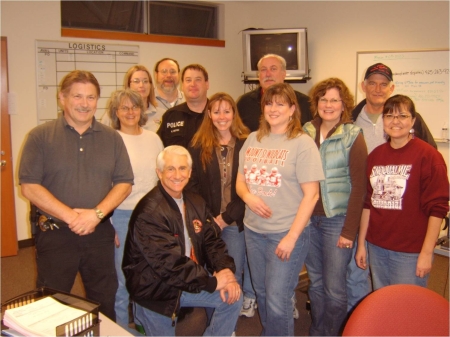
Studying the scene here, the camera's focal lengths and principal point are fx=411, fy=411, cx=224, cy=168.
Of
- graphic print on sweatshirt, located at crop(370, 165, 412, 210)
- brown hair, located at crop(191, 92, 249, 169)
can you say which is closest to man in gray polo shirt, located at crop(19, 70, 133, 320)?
brown hair, located at crop(191, 92, 249, 169)

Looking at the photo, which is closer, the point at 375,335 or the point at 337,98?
the point at 375,335

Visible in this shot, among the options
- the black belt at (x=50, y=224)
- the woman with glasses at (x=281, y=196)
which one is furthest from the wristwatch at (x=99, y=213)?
the woman with glasses at (x=281, y=196)

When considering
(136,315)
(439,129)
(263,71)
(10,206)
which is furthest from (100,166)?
(439,129)

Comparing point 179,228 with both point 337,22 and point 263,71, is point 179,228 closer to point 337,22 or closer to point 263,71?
point 263,71

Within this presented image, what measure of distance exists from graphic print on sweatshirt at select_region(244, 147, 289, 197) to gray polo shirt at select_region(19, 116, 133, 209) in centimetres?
72

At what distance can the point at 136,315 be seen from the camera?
207cm

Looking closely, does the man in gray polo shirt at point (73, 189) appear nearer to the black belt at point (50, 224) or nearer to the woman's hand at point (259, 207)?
the black belt at point (50, 224)

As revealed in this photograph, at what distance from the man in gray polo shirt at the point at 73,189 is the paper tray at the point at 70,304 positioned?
53cm

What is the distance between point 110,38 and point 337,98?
3.29 m

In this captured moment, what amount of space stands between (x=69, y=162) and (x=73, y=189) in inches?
5.3

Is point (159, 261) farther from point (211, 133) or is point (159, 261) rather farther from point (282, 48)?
point (282, 48)

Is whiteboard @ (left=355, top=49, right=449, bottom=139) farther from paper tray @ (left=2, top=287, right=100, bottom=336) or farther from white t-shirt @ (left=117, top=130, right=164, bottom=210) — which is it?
paper tray @ (left=2, top=287, right=100, bottom=336)

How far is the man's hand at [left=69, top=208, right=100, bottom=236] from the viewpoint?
1973mm

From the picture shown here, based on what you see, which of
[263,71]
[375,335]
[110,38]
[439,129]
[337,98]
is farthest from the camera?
[110,38]
